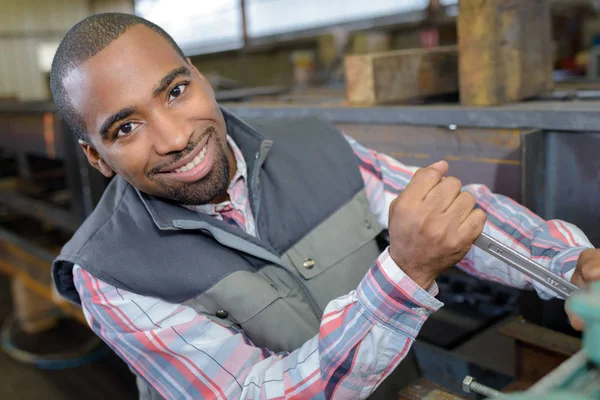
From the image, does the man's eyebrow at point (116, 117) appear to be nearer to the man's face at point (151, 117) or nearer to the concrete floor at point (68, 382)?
the man's face at point (151, 117)

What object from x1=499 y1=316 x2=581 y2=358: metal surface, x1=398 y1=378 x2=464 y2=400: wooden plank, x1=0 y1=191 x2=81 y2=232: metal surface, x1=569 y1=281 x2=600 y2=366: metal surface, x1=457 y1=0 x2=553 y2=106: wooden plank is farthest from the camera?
x1=0 y1=191 x2=81 y2=232: metal surface

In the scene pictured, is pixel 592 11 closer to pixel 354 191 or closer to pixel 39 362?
pixel 354 191

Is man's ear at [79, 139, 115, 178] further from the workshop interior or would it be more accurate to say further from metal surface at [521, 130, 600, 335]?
metal surface at [521, 130, 600, 335]

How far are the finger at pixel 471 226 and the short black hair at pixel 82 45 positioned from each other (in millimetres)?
675

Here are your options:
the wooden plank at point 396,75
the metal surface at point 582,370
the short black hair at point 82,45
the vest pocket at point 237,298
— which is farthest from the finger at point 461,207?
the wooden plank at point 396,75

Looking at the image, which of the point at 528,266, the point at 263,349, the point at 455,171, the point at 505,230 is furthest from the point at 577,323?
the point at 455,171

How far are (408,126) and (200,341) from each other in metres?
0.79

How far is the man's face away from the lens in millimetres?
957

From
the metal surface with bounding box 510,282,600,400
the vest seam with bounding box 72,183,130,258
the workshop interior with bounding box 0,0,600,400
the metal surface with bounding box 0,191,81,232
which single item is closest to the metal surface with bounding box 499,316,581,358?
the workshop interior with bounding box 0,0,600,400

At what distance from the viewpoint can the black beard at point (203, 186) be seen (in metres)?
1.03

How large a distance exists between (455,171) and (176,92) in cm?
71

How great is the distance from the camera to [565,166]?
120 centimetres

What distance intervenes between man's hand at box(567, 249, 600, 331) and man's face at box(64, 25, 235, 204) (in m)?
0.64

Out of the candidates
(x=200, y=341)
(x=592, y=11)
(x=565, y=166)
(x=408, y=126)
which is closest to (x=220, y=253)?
(x=200, y=341)
